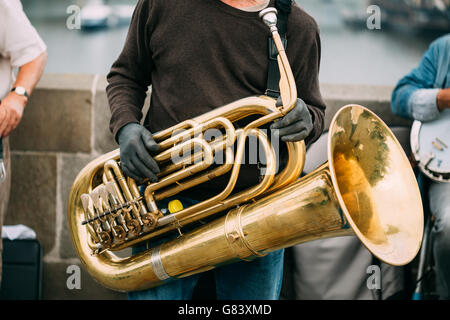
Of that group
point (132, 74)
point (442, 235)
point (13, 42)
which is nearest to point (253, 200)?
point (132, 74)

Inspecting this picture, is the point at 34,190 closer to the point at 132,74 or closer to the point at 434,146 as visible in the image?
the point at 132,74

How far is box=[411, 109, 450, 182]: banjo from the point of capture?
246 centimetres

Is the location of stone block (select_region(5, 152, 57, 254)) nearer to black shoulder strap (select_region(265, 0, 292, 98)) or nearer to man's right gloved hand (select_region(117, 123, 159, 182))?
man's right gloved hand (select_region(117, 123, 159, 182))

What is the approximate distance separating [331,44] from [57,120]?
6.10ft

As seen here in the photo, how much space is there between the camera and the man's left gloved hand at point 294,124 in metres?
1.54

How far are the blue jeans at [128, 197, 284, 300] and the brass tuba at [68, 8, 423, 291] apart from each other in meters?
0.06

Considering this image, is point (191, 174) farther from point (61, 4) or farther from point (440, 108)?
point (61, 4)

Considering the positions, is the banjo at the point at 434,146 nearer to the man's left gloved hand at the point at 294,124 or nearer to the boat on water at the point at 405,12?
the man's left gloved hand at the point at 294,124

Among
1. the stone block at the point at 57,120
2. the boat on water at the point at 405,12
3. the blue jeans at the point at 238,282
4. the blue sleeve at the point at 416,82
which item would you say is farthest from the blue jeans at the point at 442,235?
the stone block at the point at 57,120

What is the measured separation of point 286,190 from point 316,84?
412 millimetres

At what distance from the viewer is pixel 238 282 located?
1836mm

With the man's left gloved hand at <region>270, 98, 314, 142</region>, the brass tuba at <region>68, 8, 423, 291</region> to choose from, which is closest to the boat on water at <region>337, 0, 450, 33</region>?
the brass tuba at <region>68, 8, 423, 291</region>
